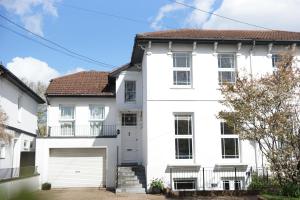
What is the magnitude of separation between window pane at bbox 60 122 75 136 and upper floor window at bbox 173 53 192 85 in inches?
342

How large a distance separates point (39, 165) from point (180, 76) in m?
Answer: 10.2

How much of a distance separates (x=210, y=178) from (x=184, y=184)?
4.33 feet

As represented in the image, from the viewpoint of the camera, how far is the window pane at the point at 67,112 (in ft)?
79.3

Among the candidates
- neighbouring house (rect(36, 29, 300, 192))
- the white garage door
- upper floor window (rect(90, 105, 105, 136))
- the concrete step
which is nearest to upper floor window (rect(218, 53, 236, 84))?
neighbouring house (rect(36, 29, 300, 192))

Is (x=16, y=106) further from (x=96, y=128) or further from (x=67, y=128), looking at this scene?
(x=96, y=128)

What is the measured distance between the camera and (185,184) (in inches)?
714

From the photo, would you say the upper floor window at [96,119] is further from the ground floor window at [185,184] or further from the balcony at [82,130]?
the ground floor window at [185,184]

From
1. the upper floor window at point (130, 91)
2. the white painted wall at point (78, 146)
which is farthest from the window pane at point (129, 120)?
the white painted wall at point (78, 146)

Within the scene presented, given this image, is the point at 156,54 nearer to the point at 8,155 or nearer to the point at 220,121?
the point at 220,121

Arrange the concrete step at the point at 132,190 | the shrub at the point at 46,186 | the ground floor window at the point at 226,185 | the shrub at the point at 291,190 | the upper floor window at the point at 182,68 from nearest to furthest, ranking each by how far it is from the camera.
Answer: the shrub at the point at 291,190, the concrete step at the point at 132,190, the ground floor window at the point at 226,185, the upper floor window at the point at 182,68, the shrub at the point at 46,186

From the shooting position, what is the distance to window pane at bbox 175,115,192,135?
18.4m

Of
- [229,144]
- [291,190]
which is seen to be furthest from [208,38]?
[291,190]

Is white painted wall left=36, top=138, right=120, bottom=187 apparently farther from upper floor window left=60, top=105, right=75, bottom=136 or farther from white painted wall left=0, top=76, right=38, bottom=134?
white painted wall left=0, top=76, right=38, bottom=134

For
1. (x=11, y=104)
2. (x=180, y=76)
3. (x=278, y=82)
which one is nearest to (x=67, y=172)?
(x=11, y=104)
